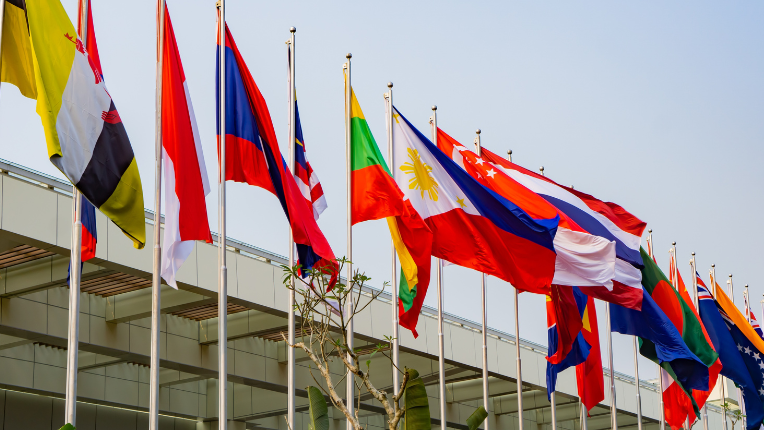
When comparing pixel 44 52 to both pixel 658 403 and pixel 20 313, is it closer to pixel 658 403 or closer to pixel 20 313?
pixel 20 313

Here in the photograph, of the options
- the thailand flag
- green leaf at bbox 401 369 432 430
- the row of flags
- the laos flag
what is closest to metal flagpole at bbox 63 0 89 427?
the row of flags

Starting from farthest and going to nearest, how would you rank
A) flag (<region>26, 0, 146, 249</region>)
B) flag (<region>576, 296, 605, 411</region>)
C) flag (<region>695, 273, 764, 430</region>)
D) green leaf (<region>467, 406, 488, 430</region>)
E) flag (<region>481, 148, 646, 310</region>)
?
flag (<region>695, 273, 764, 430</region>) → flag (<region>576, 296, 605, 411</region>) → flag (<region>481, 148, 646, 310</region>) → green leaf (<region>467, 406, 488, 430</region>) → flag (<region>26, 0, 146, 249</region>)

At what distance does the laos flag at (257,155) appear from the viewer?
14719 mm

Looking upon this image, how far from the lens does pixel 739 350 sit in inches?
1023

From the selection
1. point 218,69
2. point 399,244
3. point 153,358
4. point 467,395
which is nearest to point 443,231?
point 399,244

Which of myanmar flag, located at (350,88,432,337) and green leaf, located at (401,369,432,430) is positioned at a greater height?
A: myanmar flag, located at (350,88,432,337)

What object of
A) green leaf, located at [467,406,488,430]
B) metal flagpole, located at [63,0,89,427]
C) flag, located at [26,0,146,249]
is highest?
flag, located at [26,0,146,249]

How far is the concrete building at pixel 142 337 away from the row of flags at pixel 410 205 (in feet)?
12.4

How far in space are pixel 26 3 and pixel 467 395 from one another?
80.1ft

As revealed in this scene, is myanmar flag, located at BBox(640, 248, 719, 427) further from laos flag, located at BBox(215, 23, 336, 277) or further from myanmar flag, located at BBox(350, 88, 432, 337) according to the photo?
laos flag, located at BBox(215, 23, 336, 277)

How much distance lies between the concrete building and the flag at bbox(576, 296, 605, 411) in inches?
191

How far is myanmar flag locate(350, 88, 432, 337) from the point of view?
16.5 m

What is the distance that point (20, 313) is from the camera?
19.5 m

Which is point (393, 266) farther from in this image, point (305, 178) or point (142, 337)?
point (142, 337)
